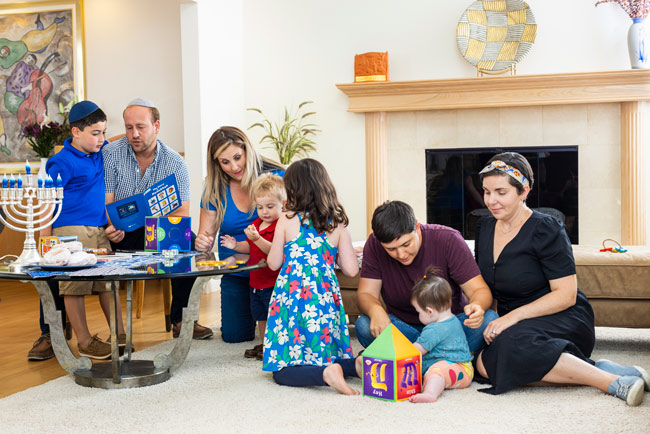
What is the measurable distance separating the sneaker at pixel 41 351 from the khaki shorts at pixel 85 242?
31 centimetres

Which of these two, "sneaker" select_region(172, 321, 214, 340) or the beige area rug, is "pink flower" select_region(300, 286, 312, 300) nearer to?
the beige area rug

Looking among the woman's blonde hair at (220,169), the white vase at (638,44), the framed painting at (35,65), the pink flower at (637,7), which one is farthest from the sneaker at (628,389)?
the framed painting at (35,65)

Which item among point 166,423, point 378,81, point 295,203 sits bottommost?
point 166,423

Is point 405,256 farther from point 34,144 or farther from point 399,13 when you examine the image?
point 34,144

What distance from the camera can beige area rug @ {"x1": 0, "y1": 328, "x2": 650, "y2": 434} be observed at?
199 cm

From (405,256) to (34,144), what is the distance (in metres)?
4.36

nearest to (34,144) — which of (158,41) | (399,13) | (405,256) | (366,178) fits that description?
(158,41)

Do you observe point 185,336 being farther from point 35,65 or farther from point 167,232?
point 35,65

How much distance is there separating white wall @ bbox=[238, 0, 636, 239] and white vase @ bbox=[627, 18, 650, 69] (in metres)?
0.19

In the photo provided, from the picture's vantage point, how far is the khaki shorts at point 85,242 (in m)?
2.91

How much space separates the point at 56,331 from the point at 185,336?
0.47 m

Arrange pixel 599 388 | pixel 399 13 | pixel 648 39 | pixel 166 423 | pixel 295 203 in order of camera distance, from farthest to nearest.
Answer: pixel 399 13
pixel 648 39
pixel 295 203
pixel 599 388
pixel 166 423

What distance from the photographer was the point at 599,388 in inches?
88.4

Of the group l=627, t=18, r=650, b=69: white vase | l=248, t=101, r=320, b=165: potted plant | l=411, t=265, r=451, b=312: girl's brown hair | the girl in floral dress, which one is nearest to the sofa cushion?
l=411, t=265, r=451, b=312: girl's brown hair
